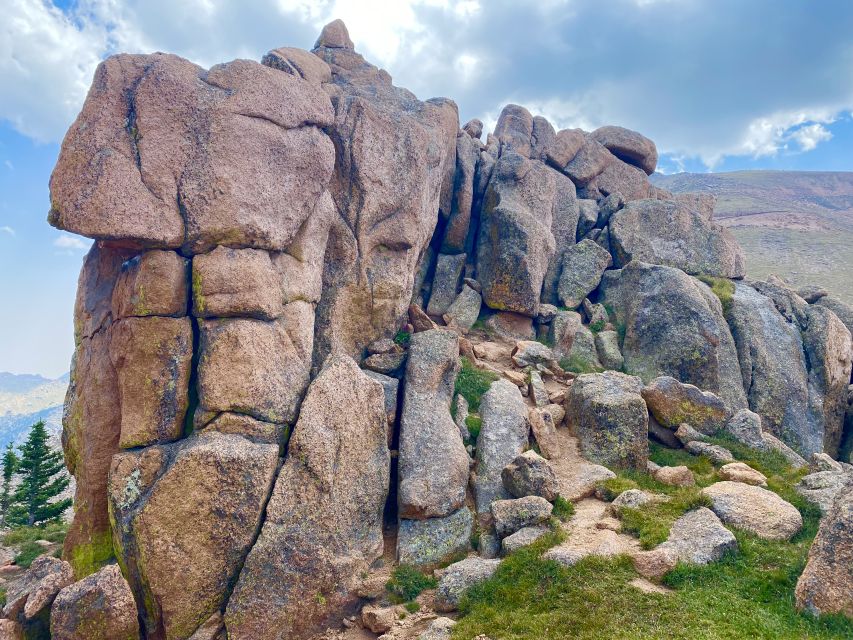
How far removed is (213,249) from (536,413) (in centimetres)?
1800

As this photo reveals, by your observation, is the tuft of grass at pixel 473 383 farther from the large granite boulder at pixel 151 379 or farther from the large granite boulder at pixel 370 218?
the large granite boulder at pixel 151 379

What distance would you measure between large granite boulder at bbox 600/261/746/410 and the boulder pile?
18cm

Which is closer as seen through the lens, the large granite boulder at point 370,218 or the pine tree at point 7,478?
the large granite boulder at point 370,218

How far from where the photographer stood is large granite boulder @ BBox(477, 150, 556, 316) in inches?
1501

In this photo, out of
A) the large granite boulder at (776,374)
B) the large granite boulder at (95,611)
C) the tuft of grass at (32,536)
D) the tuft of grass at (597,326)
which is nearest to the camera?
the large granite boulder at (95,611)

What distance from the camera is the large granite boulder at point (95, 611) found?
55.5 feet

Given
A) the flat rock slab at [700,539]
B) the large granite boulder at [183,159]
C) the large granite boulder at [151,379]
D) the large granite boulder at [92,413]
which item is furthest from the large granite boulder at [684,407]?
the large granite boulder at [92,413]

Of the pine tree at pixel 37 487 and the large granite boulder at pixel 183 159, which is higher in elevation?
the large granite boulder at pixel 183 159

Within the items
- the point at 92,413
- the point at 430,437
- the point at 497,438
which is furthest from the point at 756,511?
the point at 92,413

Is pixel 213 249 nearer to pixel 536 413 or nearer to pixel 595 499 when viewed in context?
pixel 536 413

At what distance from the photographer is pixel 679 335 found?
34.9 metres

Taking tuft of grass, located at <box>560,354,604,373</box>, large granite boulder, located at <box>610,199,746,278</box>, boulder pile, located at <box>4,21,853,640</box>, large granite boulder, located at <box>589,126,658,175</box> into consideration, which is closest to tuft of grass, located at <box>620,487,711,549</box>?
boulder pile, located at <box>4,21,853,640</box>

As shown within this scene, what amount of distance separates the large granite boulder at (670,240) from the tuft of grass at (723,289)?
2.37 metres

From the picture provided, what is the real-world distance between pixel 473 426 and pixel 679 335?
675 inches
